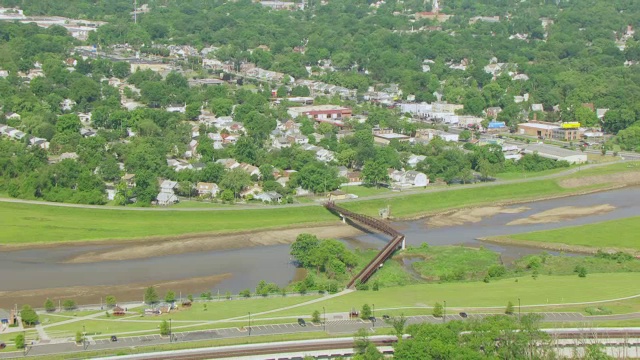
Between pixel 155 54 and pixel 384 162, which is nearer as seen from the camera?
pixel 384 162

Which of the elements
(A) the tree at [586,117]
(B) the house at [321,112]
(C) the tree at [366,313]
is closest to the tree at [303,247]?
(C) the tree at [366,313]

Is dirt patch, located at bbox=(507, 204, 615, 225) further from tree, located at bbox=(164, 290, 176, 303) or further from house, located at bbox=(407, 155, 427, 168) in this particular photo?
tree, located at bbox=(164, 290, 176, 303)

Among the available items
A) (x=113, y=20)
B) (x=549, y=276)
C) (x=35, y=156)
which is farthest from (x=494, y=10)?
(x=549, y=276)

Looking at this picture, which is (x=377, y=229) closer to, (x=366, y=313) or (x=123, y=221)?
(x=123, y=221)

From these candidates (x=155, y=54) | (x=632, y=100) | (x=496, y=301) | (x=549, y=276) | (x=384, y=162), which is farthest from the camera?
(x=155, y=54)

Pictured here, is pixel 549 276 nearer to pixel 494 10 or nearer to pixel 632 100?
pixel 632 100

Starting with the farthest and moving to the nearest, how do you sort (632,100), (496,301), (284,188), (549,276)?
1. (632,100)
2. (284,188)
3. (549,276)
4. (496,301)

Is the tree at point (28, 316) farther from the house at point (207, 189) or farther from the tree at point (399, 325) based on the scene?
the house at point (207, 189)
